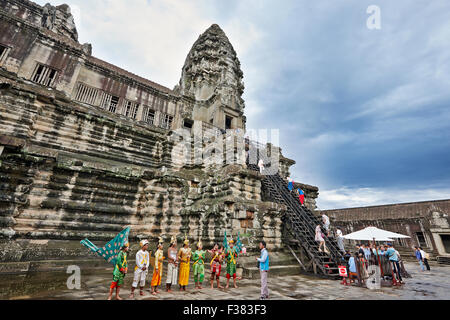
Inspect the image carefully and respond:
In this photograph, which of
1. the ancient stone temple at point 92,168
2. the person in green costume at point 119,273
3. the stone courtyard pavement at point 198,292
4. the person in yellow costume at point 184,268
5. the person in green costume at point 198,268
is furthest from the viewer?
the ancient stone temple at point 92,168

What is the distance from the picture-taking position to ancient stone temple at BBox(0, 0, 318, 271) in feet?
28.5

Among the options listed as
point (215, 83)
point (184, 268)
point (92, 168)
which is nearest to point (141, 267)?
point (184, 268)

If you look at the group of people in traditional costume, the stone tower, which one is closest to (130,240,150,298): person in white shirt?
the group of people in traditional costume

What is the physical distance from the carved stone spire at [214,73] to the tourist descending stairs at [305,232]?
974cm

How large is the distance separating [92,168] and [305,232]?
463 inches

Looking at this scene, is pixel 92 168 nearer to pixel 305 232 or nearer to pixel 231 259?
pixel 231 259

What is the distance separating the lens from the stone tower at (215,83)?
760 inches

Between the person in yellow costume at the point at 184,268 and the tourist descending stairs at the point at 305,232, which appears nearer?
the person in yellow costume at the point at 184,268

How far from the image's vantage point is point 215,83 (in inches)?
858

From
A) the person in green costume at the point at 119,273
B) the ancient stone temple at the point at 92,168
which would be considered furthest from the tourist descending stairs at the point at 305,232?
the person in green costume at the point at 119,273


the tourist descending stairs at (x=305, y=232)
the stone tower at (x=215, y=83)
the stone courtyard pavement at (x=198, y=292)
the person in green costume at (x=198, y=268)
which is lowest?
the stone courtyard pavement at (x=198, y=292)

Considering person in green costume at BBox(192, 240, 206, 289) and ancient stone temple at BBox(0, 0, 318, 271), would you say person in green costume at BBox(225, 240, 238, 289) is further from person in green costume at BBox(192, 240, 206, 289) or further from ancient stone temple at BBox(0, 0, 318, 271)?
ancient stone temple at BBox(0, 0, 318, 271)

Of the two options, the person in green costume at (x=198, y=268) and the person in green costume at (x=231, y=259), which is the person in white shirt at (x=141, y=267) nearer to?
the person in green costume at (x=198, y=268)

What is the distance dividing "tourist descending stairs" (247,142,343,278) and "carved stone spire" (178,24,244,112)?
974 cm
